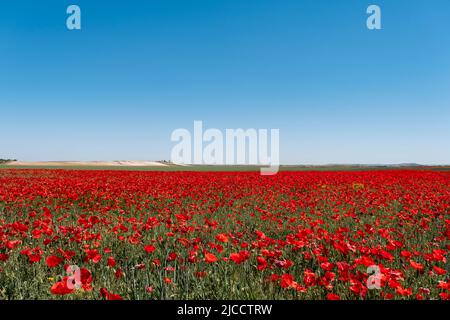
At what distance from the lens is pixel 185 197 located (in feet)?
35.5

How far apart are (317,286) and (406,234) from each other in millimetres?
3466

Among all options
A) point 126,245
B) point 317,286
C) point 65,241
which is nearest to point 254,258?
point 317,286

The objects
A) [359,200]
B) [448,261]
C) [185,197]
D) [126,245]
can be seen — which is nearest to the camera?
[448,261]

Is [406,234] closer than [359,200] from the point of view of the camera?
Yes

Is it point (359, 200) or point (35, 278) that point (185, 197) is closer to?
point (359, 200)

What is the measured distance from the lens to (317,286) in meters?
3.25

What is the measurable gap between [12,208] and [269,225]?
6.88 m

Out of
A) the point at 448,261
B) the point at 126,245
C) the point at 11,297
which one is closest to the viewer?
the point at 11,297

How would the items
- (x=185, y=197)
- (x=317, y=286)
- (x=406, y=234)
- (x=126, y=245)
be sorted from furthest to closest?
(x=185, y=197)
(x=406, y=234)
(x=126, y=245)
(x=317, y=286)

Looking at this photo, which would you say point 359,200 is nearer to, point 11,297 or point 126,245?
point 126,245

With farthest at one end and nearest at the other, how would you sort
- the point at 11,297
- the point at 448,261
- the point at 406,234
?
the point at 406,234
the point at 448,261
the point at 11,297
